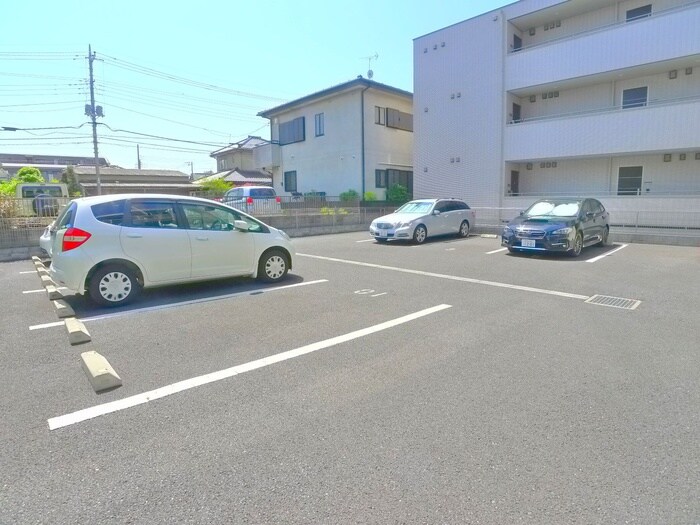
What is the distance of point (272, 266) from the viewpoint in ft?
23.7

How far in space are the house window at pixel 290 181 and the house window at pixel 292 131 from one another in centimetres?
196

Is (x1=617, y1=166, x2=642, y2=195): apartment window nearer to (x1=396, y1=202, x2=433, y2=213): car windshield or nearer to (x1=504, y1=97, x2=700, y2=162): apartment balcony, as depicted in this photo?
(x1=504, y1=97, x2=700, y2=162): apartment balcony

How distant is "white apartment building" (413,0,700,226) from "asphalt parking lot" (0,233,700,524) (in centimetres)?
1247

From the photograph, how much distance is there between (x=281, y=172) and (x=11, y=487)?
2648 centimetres

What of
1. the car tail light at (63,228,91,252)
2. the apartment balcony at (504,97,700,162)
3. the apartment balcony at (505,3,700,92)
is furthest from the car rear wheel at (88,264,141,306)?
the apartment balcony at (505,3,700,92)

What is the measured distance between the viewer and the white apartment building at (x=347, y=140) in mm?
21797

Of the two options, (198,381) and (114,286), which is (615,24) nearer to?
(114,286)

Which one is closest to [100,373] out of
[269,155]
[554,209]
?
[554,209]

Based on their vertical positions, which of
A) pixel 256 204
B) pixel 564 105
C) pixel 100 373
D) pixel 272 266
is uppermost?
pixel 564 105

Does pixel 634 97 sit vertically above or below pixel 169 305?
above

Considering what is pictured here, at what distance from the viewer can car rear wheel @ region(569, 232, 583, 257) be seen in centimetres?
1023

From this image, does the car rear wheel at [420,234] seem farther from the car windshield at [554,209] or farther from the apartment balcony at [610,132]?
the apartment balcony at [610,132]

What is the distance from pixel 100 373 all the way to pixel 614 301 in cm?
656

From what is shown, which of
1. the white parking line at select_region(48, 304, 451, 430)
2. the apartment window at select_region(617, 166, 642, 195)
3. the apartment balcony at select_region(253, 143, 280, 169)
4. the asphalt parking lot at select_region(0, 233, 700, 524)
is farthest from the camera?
the apartment balcony at select_region(253, 143, 280, 169)
